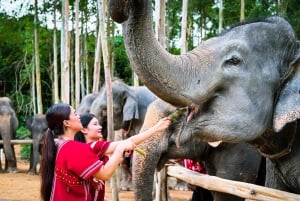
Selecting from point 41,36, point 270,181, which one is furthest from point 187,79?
point 41,36

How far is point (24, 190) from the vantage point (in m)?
10.8

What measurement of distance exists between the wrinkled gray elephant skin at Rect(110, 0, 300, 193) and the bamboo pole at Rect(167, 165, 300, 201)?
0.15m

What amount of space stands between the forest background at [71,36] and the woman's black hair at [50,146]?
9.59 m

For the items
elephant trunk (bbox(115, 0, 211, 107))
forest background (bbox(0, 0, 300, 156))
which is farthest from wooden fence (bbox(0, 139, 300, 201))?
forest background (bbox(0, 0, 300, 156))

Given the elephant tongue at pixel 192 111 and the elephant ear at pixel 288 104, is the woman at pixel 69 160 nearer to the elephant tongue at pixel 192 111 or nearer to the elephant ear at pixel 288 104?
the elephant tongue at pixel 192 111

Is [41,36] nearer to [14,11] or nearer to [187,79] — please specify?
[14,11]

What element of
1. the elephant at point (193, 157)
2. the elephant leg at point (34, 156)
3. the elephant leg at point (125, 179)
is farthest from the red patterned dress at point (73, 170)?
the elephant leg at point (34, 156)

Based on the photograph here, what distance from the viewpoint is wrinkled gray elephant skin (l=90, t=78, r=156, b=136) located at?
8836 millimetres

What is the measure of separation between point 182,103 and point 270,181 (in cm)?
104

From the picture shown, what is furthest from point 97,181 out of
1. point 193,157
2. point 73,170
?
point 193,157

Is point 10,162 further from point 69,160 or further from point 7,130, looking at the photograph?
point 69,160

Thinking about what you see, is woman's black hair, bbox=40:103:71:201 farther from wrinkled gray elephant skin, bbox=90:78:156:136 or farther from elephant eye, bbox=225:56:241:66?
wrinkled gray elephant skin, bbox=90:78:156:136

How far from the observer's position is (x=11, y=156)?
45.7 feet

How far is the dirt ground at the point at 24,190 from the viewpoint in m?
9.39
